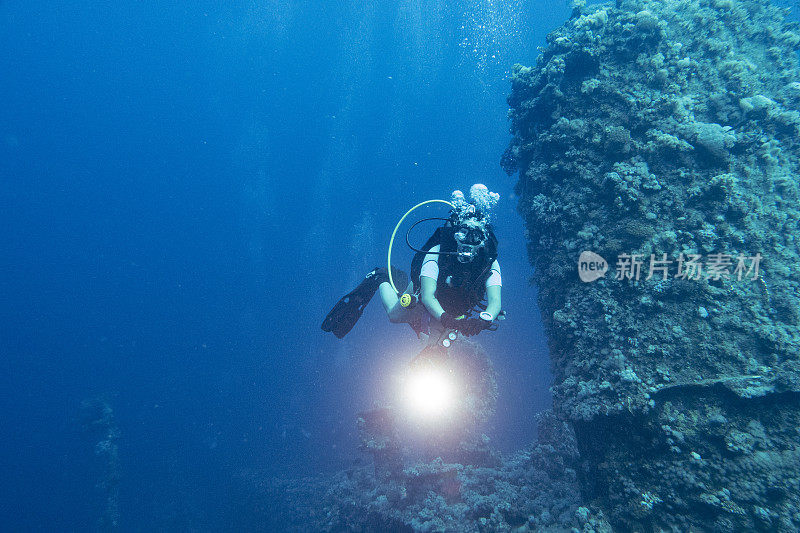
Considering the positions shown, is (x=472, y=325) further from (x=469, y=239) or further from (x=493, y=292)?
(x=469, y=239)

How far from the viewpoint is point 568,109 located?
7.16 metres

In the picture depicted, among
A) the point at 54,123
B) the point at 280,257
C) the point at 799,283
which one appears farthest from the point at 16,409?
the point at 54,123

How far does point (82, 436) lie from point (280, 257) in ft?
127

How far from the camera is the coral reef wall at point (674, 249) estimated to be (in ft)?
12.7

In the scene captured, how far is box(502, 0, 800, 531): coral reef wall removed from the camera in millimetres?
3879

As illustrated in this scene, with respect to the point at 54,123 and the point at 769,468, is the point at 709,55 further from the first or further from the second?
the point at 54,123

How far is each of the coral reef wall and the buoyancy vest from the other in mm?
2550

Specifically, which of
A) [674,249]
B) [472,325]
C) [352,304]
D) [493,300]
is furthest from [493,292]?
[674,249]

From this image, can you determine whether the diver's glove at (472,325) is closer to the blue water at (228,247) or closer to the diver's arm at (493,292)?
the diver's arm at (493,292)

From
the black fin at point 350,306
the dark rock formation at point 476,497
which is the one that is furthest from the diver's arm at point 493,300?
the dark rock formation at point 476,497

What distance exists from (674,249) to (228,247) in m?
72.6

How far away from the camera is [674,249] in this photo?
5.30 m

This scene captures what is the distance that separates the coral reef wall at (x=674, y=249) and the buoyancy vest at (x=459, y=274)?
2550 mm

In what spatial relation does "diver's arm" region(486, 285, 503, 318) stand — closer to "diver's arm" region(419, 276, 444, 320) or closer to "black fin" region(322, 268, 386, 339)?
"diver's arm" region(419, 276, 444, 320)
